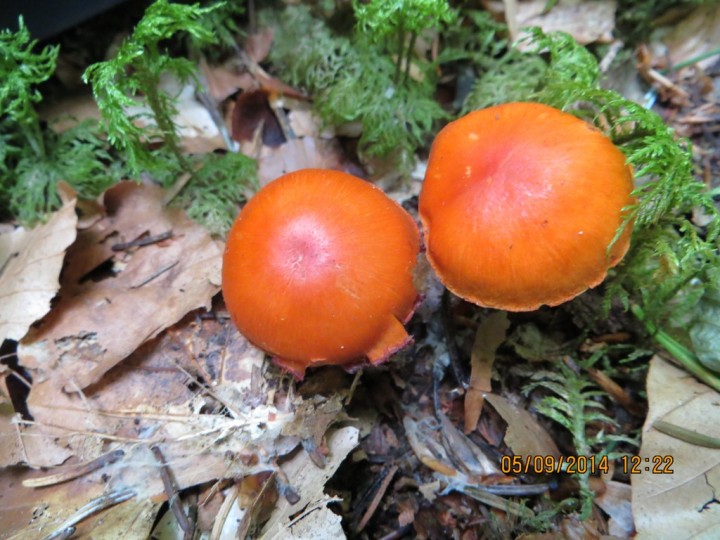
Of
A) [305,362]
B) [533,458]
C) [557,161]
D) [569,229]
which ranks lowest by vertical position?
[533,458]

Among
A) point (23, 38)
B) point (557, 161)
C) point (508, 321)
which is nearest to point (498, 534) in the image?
point (508, 321)

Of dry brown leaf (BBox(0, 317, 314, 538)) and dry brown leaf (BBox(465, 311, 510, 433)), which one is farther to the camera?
dry brown leaf (BBox(465, 311, 510, 433))

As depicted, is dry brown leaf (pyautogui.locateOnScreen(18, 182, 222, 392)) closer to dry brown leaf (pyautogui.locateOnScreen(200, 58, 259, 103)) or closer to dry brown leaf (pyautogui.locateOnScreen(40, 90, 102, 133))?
dry brown leaf (pyautogui.locateOnScreen(40, 90, 102, 133))

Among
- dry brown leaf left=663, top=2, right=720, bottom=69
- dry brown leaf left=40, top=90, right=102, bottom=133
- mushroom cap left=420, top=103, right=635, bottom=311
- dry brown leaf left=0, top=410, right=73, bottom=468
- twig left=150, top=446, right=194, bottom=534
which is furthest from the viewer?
dry brown leaf left=40, top=90, right=102, bottom=133

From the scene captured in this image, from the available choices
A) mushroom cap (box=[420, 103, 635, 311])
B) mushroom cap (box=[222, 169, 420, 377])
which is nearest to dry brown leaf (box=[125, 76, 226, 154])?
mushroom cap (box=[222, 169, 420, 377])

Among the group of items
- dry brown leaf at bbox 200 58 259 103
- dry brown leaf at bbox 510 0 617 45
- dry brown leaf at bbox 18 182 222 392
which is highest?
dry brown leaf at bbox 510 0 617 45

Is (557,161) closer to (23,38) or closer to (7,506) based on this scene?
(23,38)
